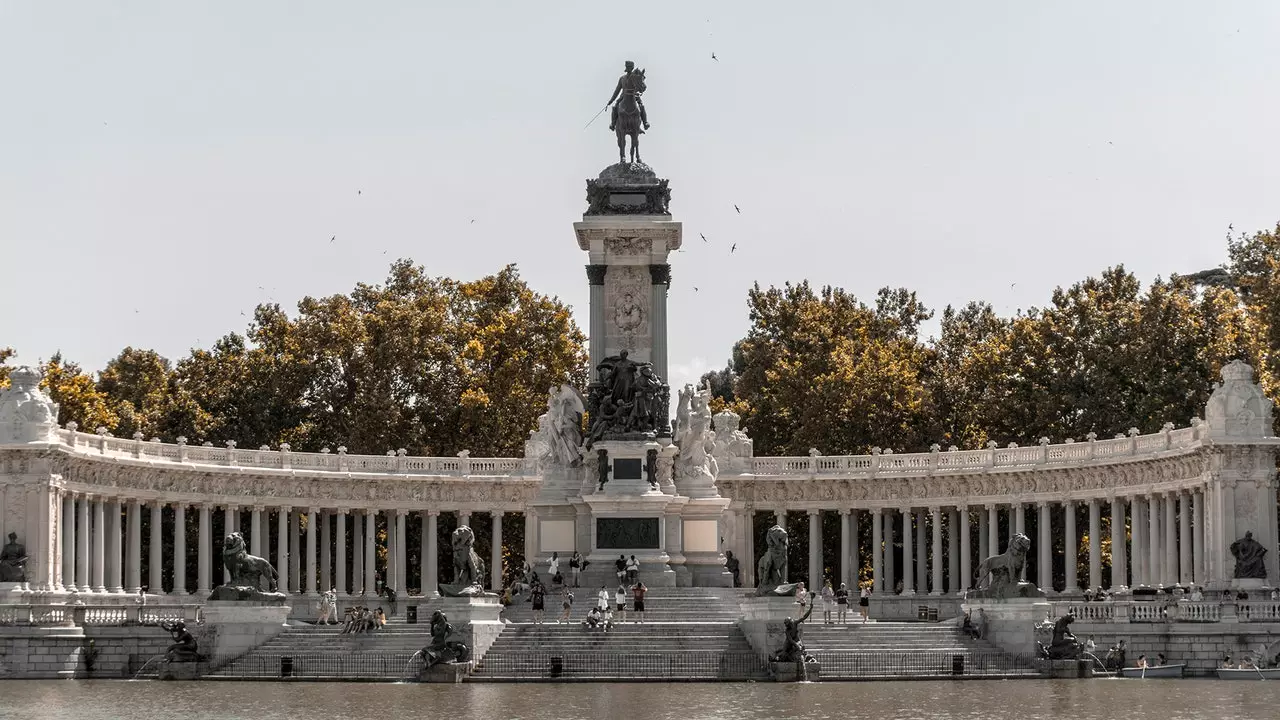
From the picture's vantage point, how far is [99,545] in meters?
86.6

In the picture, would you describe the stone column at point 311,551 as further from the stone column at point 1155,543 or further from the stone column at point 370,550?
the stone column at point 1155,543

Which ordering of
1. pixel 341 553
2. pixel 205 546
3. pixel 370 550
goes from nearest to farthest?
1. pixel 205 546
2. pixel 341 553
3. pixel 370 550

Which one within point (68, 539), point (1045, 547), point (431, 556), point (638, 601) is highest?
point (68, 539)

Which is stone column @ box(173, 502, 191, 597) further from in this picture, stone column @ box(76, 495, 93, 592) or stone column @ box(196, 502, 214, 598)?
stone column @ box(76, 495, 93, 592)

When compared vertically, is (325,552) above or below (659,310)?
below

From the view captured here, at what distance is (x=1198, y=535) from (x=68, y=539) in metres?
39.3

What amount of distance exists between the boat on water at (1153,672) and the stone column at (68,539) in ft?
123

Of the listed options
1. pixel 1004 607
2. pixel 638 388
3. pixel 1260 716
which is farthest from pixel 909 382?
pixel 1260 716

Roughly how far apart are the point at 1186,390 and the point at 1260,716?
48.3 metres

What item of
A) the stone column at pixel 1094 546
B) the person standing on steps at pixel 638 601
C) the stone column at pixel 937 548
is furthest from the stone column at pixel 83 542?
the stone column at pixel 1094 546

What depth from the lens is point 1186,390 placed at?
9588 cm

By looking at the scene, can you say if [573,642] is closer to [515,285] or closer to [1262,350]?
[1262,350]

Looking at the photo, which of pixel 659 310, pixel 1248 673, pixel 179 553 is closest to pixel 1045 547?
pixel 659 310

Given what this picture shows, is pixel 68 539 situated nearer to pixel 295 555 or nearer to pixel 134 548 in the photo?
pixel 134 548
